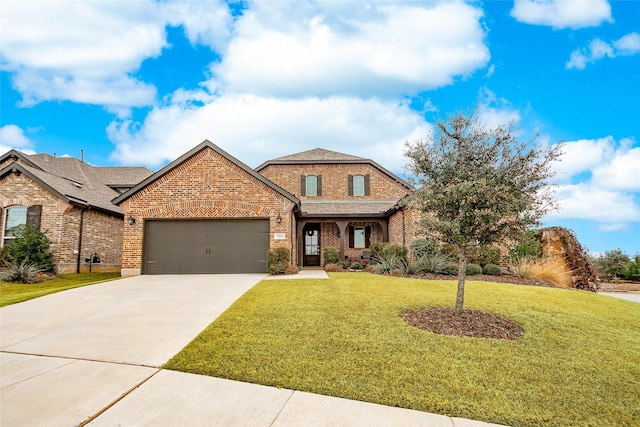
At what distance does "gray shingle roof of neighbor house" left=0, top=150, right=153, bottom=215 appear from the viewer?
15.5 m

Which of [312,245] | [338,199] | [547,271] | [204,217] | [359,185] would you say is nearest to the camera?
[547,271]

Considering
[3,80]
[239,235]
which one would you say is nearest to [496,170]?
[239,235]

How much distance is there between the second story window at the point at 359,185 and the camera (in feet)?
76.3

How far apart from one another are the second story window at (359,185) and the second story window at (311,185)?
2123 millimetres

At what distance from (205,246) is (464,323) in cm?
1118

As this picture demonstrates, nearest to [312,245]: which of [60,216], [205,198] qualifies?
[205,198]

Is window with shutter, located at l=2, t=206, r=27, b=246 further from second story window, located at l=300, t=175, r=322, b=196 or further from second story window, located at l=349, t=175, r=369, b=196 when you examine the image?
second story window, located at l=349, t=175, r=369, b=196

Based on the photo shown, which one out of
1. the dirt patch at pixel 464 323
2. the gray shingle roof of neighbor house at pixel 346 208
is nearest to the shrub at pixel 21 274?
the gray shingle roof of neighbor house at pixel 346 208

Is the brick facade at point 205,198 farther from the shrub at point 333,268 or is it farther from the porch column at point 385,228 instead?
the porch column at point 385,228

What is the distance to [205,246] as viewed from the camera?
14.5 m

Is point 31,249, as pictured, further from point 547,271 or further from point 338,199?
point 547,271

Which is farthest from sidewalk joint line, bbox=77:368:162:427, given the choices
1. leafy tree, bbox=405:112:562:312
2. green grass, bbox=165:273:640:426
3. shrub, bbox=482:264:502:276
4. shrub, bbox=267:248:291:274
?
shrub, bbox=482:264:502:276

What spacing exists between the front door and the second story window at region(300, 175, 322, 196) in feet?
9.39

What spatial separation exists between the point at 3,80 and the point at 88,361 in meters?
14.9
